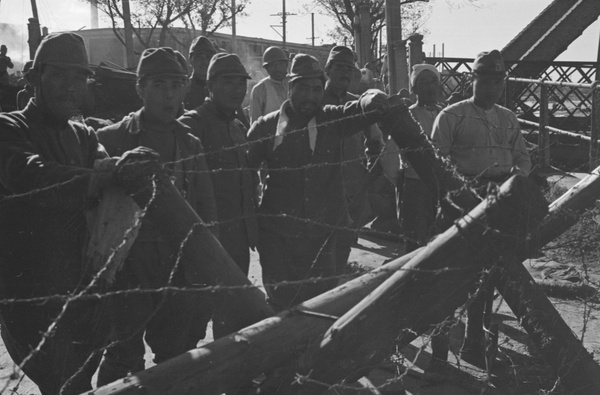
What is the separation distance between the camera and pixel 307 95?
17.5 feet

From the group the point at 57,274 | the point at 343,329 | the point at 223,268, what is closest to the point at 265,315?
the point at 223,268

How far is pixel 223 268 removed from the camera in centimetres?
330

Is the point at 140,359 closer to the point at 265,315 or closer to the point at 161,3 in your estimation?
the point at 265,315

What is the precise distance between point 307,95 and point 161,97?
1072mm

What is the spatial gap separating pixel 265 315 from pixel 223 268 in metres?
0.27

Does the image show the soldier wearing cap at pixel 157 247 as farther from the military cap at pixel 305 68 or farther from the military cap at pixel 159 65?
the military cap at pixel 305 68

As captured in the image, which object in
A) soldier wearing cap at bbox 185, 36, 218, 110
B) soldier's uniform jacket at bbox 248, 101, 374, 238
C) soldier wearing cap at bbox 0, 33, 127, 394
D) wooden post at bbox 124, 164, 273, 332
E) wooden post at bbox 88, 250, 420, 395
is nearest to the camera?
wooden post at bbox 88, 250, 420, 395

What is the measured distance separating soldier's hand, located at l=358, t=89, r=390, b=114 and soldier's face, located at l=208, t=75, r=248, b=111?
1.18 m

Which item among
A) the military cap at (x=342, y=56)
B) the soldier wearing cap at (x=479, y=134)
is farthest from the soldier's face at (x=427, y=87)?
the soldier wearing cap at (x=479, y=134)

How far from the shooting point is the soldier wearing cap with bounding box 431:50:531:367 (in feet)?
18.2

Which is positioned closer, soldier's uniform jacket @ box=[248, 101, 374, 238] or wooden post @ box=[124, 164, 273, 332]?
wooden post @ box=[124, 164, 273, 332]

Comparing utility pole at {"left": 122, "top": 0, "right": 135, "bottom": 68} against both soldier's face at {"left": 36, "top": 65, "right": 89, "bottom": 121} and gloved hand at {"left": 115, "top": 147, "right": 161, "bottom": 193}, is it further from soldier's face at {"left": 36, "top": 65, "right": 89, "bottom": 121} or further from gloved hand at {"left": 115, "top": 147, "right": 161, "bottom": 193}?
gloved hand at {"left": 115, "top": 147, "right": 161, "bottom": 193}

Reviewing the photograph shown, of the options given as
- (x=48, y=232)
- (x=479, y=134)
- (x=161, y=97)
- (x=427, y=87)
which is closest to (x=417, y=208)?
(x=479, y=134)

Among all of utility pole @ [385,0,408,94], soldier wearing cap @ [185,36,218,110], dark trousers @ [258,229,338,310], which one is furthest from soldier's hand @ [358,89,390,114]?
utility pole @ [385,0,408,94]
